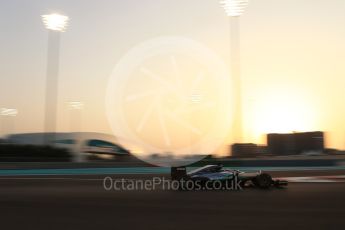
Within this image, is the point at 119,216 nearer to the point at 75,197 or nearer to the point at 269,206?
the point at 269,206

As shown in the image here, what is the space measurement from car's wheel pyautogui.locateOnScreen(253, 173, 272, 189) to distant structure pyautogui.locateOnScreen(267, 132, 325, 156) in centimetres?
8945

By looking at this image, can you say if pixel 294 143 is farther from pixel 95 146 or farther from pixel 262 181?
pixel 262 181

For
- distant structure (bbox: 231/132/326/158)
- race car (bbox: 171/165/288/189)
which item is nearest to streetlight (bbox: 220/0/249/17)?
race car (bbox: 171/165/288/189)

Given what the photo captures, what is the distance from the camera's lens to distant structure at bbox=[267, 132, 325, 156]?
10425 centimetres

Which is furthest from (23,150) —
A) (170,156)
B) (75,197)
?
(75,197)

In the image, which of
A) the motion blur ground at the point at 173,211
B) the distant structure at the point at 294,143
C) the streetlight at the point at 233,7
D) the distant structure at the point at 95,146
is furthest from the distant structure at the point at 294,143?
the motion blur ground at the point at 173,211

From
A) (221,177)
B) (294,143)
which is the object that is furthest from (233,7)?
(294,143)

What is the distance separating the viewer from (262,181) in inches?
617

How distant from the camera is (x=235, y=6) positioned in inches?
1391

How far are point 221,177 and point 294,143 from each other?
96.9m

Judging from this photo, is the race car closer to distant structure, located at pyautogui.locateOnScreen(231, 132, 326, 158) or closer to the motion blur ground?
the motion blur ground

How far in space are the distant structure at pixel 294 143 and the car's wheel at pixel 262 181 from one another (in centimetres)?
8945

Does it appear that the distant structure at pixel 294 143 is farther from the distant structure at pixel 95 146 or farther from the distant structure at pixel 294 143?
the distant structure at pixel 95 146

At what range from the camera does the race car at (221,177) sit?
15680 millimetres
